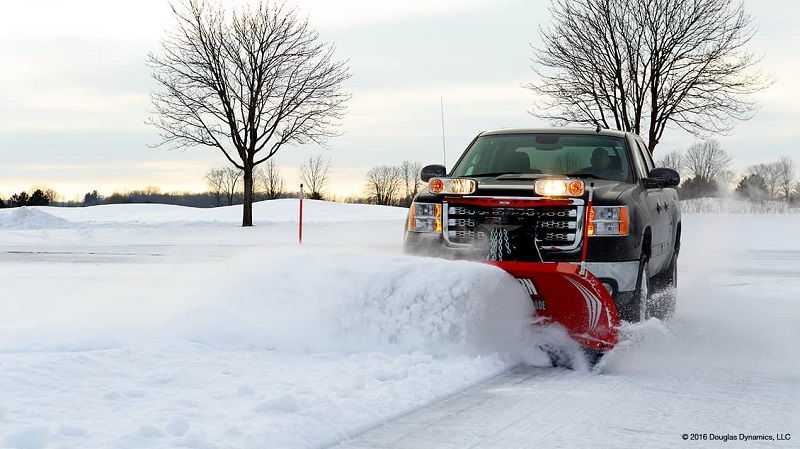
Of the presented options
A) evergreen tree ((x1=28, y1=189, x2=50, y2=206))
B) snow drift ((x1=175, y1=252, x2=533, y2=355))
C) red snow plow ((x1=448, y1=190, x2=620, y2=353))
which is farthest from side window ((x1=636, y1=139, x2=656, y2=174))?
evergreen tree ((x1=28, y1=189, x2=50, y2=206))

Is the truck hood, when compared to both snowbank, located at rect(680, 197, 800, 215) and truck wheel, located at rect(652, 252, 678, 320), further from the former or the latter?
Answer: snowbank, located at rect(680, 197, 800, 215)

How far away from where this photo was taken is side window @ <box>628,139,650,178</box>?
7.86 meters

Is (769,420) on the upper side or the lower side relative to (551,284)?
lower

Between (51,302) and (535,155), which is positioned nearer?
(535,155)

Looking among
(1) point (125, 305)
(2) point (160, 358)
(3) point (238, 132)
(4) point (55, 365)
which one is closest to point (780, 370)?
(2) point (160, 358)

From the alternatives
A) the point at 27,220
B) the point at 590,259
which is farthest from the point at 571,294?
the point at 27,220

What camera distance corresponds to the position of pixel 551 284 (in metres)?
6.30

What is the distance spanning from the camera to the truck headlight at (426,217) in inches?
264

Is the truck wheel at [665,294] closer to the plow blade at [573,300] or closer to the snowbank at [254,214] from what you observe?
the plow blade at [573,300]

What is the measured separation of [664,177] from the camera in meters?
7.64

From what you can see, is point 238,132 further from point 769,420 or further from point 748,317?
point 769,420

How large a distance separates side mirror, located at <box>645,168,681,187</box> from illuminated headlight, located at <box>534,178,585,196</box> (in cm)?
154

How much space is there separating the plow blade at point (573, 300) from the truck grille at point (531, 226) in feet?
0.63

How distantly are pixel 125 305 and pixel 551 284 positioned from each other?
15.1 ft
